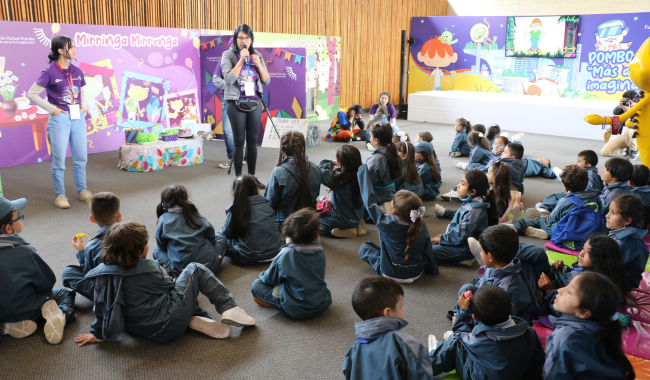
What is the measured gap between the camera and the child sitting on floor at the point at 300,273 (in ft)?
8.47

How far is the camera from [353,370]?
1771mm

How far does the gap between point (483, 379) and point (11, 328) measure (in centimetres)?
223

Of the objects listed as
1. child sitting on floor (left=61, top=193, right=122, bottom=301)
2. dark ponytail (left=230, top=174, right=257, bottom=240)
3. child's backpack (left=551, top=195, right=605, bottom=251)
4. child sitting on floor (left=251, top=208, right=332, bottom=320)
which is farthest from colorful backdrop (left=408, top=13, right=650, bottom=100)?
child sitting on floor (left=61, top=193, right=122, bottom=301)

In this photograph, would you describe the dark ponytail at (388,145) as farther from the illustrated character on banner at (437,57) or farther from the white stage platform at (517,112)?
the illustrated character on banner at (437,57)

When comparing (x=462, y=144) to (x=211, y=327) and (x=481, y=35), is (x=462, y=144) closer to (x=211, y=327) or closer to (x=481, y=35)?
(x=211, y=327)

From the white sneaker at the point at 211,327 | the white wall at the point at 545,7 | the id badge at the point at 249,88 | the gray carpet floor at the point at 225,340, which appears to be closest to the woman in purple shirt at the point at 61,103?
the gray carpet floor at the point at 225,340

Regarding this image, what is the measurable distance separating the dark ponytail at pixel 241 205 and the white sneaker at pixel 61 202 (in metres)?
2.14

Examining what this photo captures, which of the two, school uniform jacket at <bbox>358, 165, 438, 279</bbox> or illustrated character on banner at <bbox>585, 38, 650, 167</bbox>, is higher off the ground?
illustrated character on banner at <bbox>585, 38, 650, 167</bbox>

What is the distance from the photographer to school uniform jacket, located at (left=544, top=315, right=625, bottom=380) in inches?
69.7

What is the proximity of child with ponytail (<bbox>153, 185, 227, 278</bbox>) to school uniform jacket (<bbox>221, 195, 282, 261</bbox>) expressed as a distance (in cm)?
28

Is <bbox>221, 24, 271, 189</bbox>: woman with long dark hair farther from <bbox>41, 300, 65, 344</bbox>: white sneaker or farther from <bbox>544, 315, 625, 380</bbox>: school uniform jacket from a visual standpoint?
<bbox>544, 315, 625, 380</bbox>: school uniform jacket

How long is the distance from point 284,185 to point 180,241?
97cm

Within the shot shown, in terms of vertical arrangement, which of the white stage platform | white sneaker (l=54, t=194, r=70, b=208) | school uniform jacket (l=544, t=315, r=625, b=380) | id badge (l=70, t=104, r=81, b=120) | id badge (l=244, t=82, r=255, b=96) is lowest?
white sneaker (l=54, t=194, r=70, b=208)

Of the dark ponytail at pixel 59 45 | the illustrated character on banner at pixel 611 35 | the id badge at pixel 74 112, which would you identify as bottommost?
the id badge at pixel 74 112
